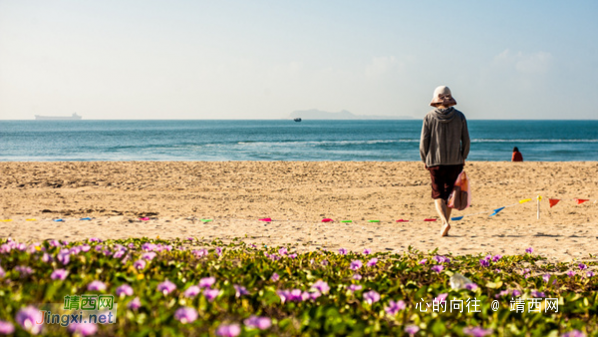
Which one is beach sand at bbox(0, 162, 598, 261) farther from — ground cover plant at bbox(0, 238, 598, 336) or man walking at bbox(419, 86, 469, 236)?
ground cover plant at bbox(0, 238, 598, 336)

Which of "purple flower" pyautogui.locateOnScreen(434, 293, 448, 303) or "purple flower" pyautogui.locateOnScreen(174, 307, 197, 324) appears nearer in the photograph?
"purple flower" pyautogui.locateOnScreen(174, 307, 197, 324)

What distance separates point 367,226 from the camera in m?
7.95

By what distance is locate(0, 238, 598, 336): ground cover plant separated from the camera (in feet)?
7.37

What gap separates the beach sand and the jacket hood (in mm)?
1708

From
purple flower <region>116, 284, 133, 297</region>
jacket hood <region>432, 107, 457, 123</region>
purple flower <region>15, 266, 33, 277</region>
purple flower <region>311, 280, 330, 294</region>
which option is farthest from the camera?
jacket hood <region>432, 107, 457, 123</region>

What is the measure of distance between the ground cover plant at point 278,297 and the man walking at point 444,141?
6.02 ft

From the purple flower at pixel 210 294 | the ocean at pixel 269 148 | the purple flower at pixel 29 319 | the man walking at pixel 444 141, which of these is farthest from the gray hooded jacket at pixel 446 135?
the ocean at pixel 269 148

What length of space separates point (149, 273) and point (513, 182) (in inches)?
571

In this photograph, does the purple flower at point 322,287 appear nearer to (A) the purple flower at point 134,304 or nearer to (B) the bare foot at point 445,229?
(A) the purple flower at point 134,304

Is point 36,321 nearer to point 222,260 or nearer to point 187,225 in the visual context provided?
point 222,260

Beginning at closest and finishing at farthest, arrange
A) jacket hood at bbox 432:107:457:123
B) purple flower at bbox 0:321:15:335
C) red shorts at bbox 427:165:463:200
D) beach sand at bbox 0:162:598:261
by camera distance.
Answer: purple flower at bbox 0:321:15:335
jacket hood at bbox 432:107:457:123
red shorts at bbox 427:165:463:200
beach sand at bbox 0:162:598:261

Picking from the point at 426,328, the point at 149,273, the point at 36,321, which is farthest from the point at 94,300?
the point at 426,328

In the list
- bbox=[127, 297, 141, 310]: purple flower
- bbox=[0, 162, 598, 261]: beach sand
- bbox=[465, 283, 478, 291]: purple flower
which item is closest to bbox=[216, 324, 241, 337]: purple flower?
bbox=[127, 297, 141, 310]: purple flower

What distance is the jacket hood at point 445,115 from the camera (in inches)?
242
